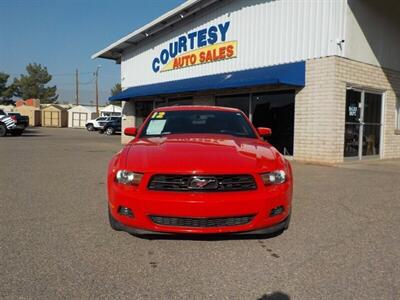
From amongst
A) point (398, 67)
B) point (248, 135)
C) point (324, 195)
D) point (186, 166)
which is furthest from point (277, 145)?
point (186, 166)

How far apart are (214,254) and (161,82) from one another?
16311mm

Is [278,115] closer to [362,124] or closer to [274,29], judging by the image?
[362,124]

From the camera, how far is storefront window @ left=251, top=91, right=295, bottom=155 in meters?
13.1

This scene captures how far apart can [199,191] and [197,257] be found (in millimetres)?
633

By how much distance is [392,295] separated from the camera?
3008mm

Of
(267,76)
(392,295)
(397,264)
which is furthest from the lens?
(267,76)

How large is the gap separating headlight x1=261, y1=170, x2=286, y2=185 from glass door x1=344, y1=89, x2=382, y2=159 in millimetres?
9052

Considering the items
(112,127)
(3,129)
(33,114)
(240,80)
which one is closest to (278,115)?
(240,80)

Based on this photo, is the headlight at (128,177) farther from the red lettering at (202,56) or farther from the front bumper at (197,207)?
the red lettering at (202,56)

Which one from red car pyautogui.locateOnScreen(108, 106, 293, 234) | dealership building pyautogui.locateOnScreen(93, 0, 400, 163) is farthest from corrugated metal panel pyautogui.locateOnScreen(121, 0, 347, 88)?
red car pyautogui.locateOnScreen(108, 106, 293, 234)

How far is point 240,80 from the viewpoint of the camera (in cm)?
1338

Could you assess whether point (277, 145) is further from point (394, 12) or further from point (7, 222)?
point (7, 222)

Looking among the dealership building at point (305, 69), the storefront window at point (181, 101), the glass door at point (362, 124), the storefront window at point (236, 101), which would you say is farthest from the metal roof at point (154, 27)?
the glass door at point (362, 124)

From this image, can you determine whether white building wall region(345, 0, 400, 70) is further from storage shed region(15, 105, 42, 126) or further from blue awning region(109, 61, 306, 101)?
storage shed region(15, 105, 42, 126)
